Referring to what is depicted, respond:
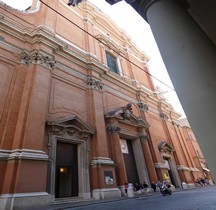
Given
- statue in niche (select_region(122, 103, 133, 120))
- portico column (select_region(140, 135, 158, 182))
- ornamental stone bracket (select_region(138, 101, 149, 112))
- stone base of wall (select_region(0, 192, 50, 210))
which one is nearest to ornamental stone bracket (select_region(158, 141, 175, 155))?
portico column (select_region(140, 135, 158, 182))

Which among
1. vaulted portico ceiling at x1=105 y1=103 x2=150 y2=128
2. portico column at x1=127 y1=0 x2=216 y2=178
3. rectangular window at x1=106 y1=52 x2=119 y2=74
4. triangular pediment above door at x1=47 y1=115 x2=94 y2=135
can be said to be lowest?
portico column at x1=127 y1=0 x2=216 y2=178

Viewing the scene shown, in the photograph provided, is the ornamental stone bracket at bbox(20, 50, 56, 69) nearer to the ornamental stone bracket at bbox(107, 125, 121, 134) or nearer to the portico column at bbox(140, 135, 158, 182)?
the ornamental stone bracket at bbox(107, 125, 121, 134)

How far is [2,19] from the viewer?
9.42 m

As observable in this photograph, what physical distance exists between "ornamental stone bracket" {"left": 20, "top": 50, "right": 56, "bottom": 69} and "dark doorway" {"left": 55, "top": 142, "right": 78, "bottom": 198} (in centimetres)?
427

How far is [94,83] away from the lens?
486 inches

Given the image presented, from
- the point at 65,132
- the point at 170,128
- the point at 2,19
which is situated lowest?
the point at 65,132

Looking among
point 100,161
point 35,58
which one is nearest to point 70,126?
point 100,161

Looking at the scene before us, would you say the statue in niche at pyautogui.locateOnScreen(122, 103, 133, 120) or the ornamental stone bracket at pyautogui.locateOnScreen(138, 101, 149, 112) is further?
the ornamental stone bracket at pyautogui.locateOnScreen(138, 101, 149, 112)

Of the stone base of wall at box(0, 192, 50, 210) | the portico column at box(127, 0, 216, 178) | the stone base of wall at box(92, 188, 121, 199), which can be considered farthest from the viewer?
the stone base of wall at box(92, 188, 121, 199)

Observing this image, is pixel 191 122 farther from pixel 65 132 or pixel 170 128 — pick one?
pixel 170 128

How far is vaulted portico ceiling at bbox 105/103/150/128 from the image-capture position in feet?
39.7

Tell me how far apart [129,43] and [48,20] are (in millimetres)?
11593

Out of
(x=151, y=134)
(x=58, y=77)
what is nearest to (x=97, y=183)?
(x=58, y=77)

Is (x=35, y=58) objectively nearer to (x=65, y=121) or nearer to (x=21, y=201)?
(x=65, y=121)
